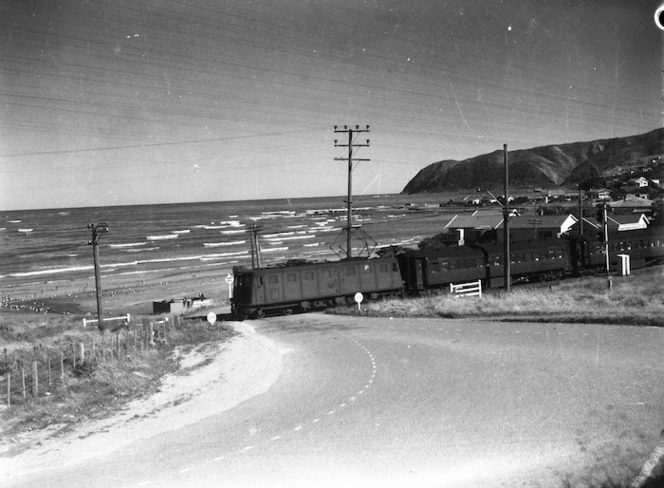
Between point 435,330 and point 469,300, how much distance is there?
21.7 feet

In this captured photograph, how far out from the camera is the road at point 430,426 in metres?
8.76

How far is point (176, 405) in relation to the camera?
519 inches

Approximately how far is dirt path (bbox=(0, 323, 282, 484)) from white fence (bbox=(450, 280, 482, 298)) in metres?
14.3

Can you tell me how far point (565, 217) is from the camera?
61.2m

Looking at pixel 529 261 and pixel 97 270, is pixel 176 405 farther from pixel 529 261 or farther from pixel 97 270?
pixel 529 261

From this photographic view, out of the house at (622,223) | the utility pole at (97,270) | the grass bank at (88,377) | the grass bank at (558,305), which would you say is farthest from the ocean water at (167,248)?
the grass bank at (88,377)

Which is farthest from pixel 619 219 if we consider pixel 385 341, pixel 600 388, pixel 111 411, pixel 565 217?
pixel 111 411

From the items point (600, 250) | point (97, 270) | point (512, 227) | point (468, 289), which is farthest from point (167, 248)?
point (468, 289)

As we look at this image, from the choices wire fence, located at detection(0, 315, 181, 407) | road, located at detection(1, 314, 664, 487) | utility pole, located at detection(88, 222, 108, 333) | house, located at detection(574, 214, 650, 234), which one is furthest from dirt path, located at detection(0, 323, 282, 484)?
house, located at detection(574, 214, 650, 234)

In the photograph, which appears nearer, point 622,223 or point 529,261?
point 529,261

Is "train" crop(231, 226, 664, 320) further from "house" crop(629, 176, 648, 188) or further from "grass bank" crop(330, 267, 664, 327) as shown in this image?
"house" crop(629, 176, 648, 188)

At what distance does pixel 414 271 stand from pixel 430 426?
2213 centimetres

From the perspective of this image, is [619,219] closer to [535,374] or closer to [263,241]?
[535,374]

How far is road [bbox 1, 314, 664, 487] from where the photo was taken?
876cm
